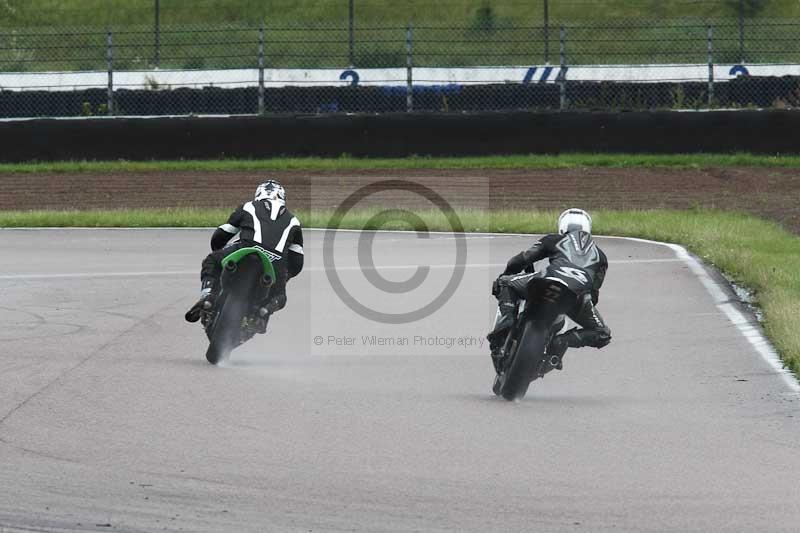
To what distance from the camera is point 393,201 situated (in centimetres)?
2542

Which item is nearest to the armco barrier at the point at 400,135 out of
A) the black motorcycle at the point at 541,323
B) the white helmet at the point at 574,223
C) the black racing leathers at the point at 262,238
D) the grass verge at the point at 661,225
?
the grass verge at the point at 661,225

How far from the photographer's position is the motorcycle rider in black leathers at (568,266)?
9.05m

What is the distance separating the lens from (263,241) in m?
10.5

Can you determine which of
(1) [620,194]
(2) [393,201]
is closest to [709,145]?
(1) [620,194]

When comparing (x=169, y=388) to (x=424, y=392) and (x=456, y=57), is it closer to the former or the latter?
(x=424, y=392)

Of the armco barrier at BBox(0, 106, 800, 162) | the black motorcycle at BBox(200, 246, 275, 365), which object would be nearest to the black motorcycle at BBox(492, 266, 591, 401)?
the black motorcycle at BBox(200, 246, 275, 365)

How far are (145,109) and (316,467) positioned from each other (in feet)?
74.0

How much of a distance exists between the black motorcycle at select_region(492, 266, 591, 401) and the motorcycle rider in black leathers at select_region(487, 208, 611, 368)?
0.07 metres

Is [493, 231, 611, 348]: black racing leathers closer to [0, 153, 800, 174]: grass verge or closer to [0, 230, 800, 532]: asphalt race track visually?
[0, 230, 800, 532]: asphalt race track

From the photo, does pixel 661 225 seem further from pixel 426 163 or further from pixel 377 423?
pixel 377 423

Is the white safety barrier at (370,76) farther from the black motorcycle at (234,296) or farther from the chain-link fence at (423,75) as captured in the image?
the black motorcycle at (234,296)

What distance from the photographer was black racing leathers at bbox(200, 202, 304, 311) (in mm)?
10562

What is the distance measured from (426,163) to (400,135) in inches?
30.3

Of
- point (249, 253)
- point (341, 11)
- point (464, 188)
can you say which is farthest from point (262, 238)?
point (341, 11)
